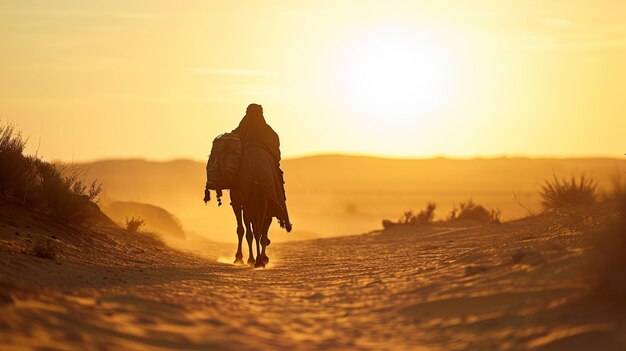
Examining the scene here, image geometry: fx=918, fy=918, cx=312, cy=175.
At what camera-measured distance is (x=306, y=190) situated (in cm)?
10200

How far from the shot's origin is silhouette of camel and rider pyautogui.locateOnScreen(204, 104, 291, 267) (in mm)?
16969

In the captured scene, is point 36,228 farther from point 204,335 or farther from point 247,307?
point 204,335

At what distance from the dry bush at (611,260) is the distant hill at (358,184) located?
44.4 m

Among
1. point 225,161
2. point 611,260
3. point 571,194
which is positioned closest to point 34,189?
point 225,161

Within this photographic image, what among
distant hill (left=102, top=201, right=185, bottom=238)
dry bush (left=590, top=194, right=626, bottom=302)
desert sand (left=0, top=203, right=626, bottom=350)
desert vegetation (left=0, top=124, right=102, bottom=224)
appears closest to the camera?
desert sand (left=0, top=203, right=626, bottom=350)

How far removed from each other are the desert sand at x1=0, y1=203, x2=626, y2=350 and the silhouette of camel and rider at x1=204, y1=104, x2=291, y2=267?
1780 millimetres

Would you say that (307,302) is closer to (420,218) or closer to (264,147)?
(264,147)

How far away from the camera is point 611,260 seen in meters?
9.51

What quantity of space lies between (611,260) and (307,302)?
3696 millimetres

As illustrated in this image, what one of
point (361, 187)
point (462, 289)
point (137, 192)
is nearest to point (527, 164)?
point (361, 187)

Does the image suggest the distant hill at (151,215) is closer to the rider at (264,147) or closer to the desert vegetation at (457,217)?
the desert vegetation at (457,217)

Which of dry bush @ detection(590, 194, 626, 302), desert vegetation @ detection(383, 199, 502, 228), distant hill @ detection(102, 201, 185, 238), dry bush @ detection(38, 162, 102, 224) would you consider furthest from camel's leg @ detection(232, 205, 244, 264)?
distant hill @ detection(102, 201, 185, 238)

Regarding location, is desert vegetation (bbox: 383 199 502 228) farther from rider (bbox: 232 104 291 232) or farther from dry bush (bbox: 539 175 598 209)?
rider (bbox: 232 104 291 232)

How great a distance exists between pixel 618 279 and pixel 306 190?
9301cm
